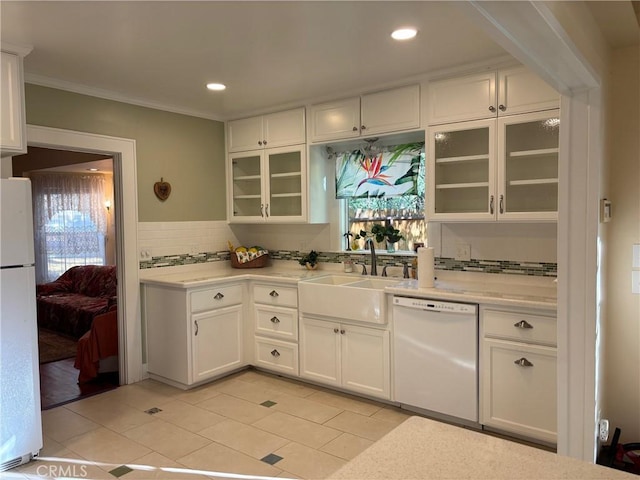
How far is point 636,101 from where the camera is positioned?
8.31 ft

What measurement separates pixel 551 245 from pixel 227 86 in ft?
8.65

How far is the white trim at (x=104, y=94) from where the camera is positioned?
134 inches

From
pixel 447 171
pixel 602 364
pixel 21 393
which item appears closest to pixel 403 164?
pixel 447 171

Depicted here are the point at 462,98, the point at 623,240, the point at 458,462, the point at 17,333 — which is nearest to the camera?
the point at 458,462

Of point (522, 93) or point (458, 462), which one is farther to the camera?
point (522, 93)

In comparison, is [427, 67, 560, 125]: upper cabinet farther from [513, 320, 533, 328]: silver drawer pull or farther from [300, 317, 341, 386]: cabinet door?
[300, 317, 341, 386]: cabinet door

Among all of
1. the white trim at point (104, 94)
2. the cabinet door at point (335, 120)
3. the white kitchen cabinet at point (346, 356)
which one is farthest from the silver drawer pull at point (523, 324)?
the white trim at point (104, 94)

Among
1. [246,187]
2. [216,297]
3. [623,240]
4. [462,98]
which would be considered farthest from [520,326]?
[246,187]

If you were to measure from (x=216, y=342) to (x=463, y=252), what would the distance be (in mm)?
2155

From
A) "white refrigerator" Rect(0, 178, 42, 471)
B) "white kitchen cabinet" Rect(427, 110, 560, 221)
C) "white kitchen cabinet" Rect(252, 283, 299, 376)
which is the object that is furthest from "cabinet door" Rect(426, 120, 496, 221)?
"white refrigerator" Rect(0, 178, 42, 471)

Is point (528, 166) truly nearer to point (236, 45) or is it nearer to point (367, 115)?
point (367, 115)

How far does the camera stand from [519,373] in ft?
9.32

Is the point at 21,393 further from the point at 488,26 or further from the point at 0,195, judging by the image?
the point at 488,26

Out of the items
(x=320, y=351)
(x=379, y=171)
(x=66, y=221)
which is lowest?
(x=320, y=351)
